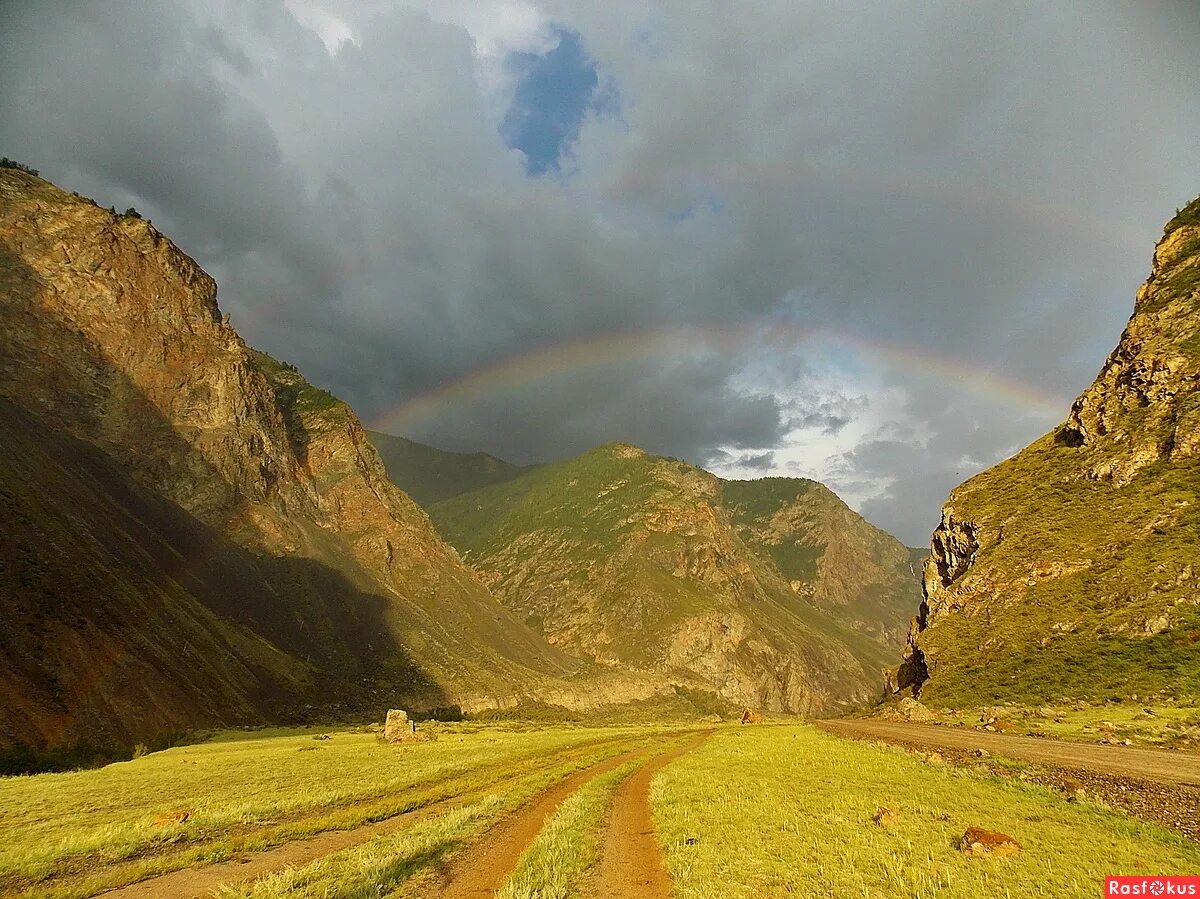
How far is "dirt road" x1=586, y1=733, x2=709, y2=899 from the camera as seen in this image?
499 inches

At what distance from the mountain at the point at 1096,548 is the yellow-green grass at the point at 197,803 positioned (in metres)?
42.4

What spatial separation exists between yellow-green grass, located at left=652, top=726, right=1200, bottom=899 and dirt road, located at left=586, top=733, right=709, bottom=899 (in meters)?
0.47

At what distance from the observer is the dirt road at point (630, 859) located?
41.6ft

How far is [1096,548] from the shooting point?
188 feet

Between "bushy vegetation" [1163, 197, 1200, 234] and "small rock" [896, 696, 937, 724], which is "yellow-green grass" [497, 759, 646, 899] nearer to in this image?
"small rock" [896, 696, 937, 724]

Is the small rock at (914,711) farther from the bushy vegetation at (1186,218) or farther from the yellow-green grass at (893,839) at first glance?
the bushy vegetation at (1186,218)

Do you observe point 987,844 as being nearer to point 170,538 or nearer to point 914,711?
point 914,711

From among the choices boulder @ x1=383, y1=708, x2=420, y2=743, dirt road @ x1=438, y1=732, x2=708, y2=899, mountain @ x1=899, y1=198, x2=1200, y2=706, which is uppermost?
mountain @ x1=899, y1=198, x2=1200, y2=706

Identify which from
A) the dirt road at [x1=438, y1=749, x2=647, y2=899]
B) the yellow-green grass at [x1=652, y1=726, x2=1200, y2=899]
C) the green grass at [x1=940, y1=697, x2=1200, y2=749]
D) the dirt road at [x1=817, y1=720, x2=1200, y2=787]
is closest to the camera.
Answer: the yellow-green grass at [x1=652, y1=726, x2=1200, y2=899]

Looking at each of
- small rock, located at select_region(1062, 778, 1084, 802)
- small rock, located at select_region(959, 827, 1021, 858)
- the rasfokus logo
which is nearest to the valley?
small rock, located at select_region(959, 827, 1021, 858)

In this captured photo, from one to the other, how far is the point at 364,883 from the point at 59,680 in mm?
67667

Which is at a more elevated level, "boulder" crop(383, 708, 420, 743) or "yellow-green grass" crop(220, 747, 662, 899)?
"yellow-green grass" crop(220, 747, 662, 899)

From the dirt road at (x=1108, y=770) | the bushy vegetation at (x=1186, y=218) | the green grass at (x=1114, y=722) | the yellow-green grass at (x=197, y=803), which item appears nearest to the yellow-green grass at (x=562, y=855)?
the yellow-green grass at (x=197, y=803)

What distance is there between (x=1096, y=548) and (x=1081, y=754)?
40.2 meters
